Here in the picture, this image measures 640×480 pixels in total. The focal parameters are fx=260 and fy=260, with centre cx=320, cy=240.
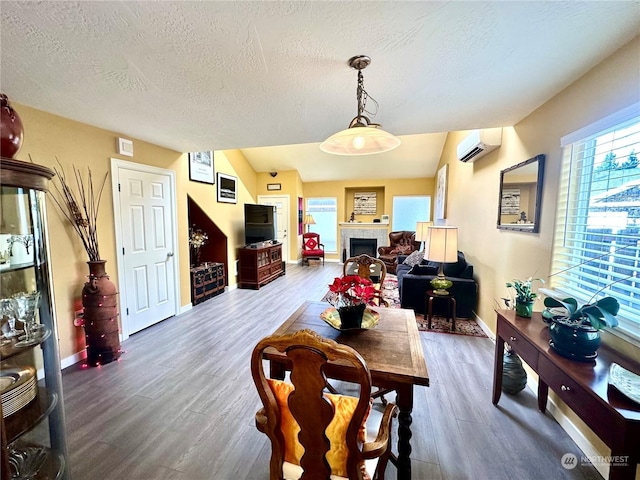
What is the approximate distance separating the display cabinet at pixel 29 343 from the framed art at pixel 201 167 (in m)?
2.93

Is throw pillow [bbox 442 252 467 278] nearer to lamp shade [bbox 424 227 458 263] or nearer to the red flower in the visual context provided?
lamp shade [bbox 424 227 458 263]

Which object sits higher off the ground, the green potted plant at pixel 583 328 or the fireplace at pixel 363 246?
the green potted plant at pixel 583 328

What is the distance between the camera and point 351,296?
1464 mm

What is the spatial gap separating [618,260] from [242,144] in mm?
3488

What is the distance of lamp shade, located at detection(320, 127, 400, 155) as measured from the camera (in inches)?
57.3

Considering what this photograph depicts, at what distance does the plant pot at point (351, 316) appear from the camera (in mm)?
1479

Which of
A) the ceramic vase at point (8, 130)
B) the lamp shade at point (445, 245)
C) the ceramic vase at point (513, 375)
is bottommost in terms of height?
the ceramic vase at point (513, 375)

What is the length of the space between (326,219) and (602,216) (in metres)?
6.72

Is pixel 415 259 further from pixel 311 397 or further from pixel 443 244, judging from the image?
pixel 311 397

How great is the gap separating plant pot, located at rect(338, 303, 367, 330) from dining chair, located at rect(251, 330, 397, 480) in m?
0.53

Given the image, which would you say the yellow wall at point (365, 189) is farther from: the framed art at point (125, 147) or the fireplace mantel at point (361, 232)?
the framed art at point (125, 147)

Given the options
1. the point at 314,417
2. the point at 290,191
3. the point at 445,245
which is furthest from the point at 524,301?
the point at 290,191

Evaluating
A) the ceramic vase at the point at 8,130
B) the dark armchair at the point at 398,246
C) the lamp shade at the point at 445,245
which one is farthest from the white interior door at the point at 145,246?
the dark armchair at the point at 398,246

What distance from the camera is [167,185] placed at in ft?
11.3
